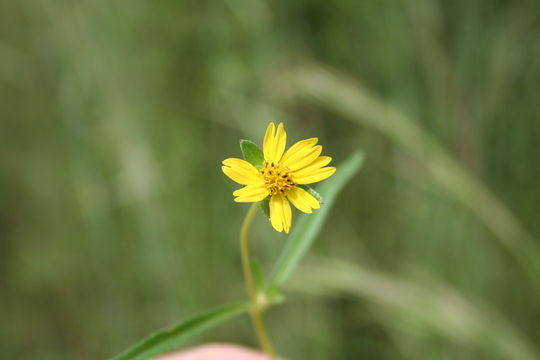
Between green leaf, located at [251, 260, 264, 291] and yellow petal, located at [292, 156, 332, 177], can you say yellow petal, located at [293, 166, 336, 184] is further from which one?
green leaf, located at [251, 260, 264, 291]

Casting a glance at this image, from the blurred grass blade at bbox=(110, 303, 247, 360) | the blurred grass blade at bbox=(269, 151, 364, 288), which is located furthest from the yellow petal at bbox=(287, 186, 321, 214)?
the blurred grass blade at bbox=(110, 303, 247, 360)

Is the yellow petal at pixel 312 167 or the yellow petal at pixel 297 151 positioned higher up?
the yellow petal at pixel 297 151

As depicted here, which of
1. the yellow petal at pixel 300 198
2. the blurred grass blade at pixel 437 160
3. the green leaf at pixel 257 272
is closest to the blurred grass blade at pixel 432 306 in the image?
the blurred grass blade at pixel 437 160

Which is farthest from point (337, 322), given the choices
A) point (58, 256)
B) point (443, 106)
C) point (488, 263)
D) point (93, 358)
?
point (58, 256)

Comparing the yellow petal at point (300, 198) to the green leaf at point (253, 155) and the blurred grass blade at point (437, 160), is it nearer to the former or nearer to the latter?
the green leaf at point (253, 155)

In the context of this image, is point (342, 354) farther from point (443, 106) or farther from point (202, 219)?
point (443, 106)
